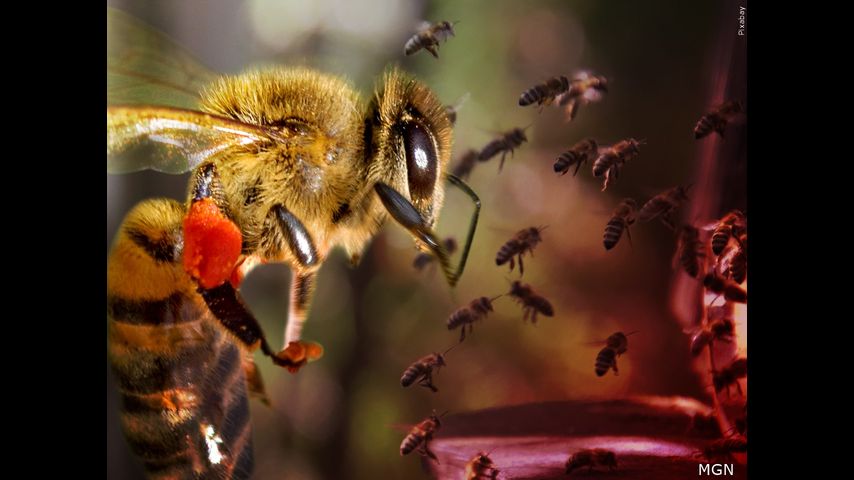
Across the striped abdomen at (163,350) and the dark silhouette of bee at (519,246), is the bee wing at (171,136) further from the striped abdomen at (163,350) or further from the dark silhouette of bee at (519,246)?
the dark silhouette of bee at (519,246)

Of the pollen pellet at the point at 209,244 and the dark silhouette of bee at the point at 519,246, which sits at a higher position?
the dark silhouette of bee at the point at 519,246

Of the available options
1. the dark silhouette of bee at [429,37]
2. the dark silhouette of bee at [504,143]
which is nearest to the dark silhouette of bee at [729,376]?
the dark silhouette of bee at [504,143]

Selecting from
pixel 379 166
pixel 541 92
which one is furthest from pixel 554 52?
pixel 379 166

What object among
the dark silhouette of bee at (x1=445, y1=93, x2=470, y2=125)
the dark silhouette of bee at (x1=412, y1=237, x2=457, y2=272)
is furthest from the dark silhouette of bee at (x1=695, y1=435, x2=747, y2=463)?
the dark silhouette of bee at (x1=445, y1=93, x2=470, y2=125)

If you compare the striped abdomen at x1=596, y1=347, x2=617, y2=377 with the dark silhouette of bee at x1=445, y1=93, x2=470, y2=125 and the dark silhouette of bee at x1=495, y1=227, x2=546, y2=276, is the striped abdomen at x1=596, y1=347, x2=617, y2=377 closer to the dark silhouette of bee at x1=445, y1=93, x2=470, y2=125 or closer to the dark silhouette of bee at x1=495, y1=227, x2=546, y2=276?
the dark silhouette of bee at x1=495, y1=227, x2=546, y2=276

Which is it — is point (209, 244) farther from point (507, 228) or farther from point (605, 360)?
point (605, 360)

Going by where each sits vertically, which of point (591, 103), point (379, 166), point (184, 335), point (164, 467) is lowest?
point (164, 467)

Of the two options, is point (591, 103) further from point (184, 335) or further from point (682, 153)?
point (184, 335)
